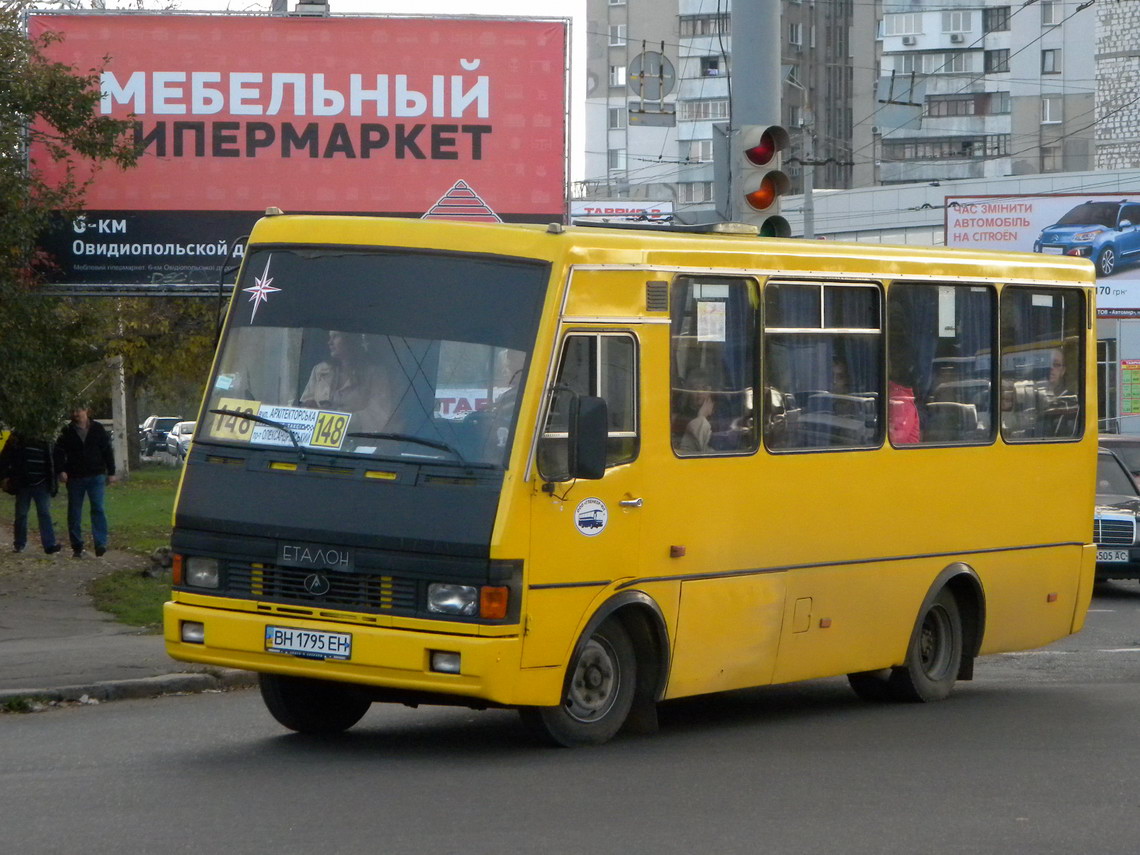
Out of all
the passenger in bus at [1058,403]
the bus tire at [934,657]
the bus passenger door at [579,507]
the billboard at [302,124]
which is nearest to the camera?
the bus passenger door at [579,507]

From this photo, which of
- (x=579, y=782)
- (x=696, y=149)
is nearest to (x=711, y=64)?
(x=696, y=149)

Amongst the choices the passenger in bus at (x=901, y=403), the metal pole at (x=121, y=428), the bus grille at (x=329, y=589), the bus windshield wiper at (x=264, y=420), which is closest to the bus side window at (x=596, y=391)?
the bus grille at (x=329, y=589)

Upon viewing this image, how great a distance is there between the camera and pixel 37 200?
17688mm

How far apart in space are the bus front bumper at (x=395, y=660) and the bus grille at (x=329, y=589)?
10cm

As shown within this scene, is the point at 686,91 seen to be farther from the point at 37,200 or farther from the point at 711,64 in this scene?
the point at 37,200

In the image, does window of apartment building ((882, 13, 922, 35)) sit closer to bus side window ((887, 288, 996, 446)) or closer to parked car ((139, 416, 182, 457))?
parked car ((139, 416, 182, 457))

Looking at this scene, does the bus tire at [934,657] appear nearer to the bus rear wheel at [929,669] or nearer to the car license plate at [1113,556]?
the bus rear wheel at [929,669]

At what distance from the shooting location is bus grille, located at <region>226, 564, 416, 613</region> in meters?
8.51

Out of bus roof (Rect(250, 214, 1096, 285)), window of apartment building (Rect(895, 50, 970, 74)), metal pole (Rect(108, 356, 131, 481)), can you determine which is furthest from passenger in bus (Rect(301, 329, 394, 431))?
window of apartment building (Rect(895, 50, 970, 74))

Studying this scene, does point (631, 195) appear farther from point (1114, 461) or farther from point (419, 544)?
point (419, 544)

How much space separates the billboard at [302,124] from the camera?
1905cm

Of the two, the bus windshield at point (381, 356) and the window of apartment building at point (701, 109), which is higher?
the window of apartment building at point (701, 109)

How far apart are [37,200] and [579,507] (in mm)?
10556

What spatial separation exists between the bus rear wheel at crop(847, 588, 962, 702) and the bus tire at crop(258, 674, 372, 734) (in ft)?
11.8
